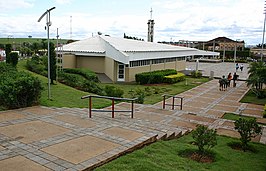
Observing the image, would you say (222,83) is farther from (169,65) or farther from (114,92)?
(169,65)

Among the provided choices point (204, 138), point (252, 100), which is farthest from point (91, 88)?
point (204, 138)

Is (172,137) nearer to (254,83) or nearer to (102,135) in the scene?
(102,135)

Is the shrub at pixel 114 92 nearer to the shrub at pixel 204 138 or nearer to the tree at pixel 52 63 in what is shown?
the tree at pixel 52 63

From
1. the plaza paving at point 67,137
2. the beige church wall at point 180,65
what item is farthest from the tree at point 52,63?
the beige church wall at point 180,65

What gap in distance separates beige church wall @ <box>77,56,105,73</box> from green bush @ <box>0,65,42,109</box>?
17.9 m

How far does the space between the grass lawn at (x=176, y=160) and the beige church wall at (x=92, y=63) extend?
67.0 ft

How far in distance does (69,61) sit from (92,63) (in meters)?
2.31

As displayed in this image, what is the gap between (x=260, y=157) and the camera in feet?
24.7

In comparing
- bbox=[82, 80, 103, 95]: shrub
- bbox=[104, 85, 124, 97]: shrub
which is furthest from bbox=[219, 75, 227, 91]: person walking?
bbox=[82, 80, 103, 95]: shrub

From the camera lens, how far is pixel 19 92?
938 centimetres

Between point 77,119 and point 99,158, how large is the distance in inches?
130

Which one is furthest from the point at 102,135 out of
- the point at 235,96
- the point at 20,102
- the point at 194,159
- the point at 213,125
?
the point at 235,96

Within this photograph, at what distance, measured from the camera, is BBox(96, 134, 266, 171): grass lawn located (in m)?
5.10

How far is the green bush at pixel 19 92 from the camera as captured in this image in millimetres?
9273
